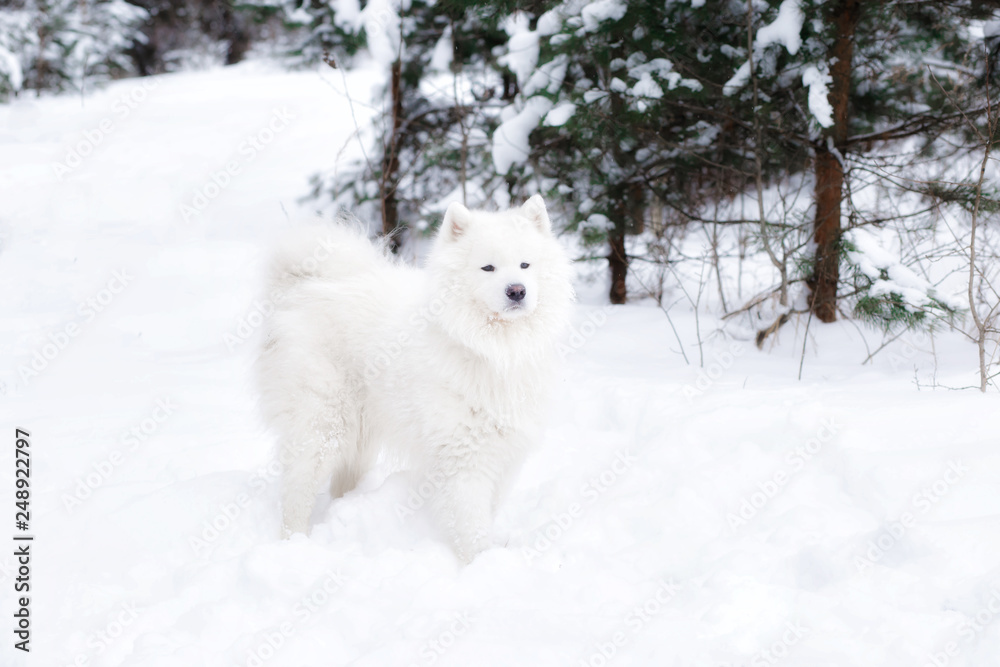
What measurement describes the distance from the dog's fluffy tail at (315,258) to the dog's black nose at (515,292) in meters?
1.23

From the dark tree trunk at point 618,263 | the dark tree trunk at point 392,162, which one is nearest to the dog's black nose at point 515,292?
the dark tree trunk at point 618,263

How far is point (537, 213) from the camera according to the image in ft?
10.7

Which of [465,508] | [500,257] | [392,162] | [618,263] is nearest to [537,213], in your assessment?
[500,257]

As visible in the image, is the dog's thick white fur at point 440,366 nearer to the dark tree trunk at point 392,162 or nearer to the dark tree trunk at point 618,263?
the dark tree trunk at point 618,263

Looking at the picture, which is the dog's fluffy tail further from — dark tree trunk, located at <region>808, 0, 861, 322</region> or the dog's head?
dark tree trunk, located at <region>808, 0, 861, 322</region>

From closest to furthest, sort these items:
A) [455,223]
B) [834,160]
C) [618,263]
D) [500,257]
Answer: [500,257] → [455,223] → [834,160] → [618,263]

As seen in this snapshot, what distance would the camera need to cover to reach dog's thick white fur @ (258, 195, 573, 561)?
10.2 ft

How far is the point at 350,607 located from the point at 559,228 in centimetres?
479

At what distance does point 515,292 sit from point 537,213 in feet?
1.77

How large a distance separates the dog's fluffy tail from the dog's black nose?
1.23 meters

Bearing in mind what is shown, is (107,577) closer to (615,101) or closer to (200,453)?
(200,453)

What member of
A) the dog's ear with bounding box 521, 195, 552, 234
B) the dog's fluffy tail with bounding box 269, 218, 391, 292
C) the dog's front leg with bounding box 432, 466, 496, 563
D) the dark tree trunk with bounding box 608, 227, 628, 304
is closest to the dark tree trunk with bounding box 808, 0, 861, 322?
the dark tree trunk with bounding box 608, 227, 628, 304

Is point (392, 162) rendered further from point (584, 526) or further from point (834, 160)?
point (584, 526)

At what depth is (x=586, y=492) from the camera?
3.45 m
